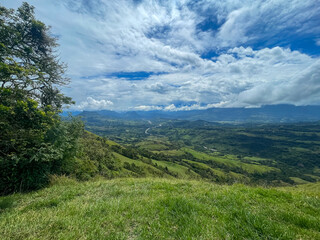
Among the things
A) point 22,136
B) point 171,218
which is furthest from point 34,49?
point 171,218

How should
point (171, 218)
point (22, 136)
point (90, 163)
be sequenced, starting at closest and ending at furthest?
point (171, 218), point (22, 136), point (90, 163)

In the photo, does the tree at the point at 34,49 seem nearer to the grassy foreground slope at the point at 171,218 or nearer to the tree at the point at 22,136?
the tree at the point at 22,136

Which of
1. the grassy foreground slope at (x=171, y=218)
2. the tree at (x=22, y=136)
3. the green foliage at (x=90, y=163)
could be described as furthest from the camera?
the green foliage at (x=90, y=163)

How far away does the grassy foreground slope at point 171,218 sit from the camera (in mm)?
3682

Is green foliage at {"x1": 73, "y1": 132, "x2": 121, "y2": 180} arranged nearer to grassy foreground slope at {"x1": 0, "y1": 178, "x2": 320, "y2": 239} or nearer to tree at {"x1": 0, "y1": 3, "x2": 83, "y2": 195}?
tree at {"x1": 0, "y1": 3, "x2": 83, "y2": 195}

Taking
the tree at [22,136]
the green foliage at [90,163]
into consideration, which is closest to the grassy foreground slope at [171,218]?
the tree at [22,136]

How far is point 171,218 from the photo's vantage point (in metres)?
4.51

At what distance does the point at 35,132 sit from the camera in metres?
8.73

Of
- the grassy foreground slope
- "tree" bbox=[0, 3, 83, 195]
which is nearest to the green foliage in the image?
"tree" bbox=[0, 3, 83, 195]

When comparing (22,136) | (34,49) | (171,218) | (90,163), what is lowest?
(90,163)

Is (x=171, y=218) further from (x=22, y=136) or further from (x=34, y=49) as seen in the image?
(x=34, y=49)

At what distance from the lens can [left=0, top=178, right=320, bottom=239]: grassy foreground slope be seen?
145 inches

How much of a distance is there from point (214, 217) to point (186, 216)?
0.97 m

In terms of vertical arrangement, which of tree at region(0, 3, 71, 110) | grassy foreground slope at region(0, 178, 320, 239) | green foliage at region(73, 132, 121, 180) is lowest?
green foliage at region(73, 132, 121, 180)
